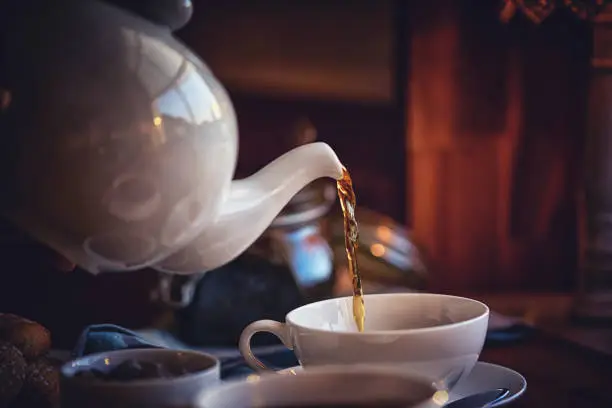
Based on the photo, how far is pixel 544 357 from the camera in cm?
73

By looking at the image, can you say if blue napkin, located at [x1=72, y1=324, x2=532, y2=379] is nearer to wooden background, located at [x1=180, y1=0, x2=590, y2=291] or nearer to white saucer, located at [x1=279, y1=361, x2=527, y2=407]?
white saucer, located at [x1=279, y1=361, x2=527, y2=407]

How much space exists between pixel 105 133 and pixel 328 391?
0.61ft

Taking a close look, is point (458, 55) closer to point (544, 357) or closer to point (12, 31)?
point (544, 357)

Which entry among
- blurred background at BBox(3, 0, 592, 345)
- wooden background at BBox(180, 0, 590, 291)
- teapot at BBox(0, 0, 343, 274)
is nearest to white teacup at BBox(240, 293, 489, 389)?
teapot at BBox(0, 0, 343, 274)

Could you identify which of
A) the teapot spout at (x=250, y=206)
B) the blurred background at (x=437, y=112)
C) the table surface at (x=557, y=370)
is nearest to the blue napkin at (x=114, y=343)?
the teapot spout at (x=250, y=206)

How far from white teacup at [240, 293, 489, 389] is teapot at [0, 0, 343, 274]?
0.34 feet

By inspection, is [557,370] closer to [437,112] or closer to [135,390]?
[135,390]

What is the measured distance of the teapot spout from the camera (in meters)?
0.56

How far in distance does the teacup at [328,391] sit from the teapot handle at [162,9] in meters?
0.23

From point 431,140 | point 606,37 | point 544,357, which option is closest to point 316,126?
point 431,140

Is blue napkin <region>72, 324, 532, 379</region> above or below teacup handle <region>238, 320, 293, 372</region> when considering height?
below

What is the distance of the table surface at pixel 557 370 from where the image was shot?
1.88ft

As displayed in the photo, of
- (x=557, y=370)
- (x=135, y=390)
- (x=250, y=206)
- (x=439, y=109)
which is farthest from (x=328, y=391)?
(x=439, y=109)

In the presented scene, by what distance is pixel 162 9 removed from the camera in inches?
19.1
